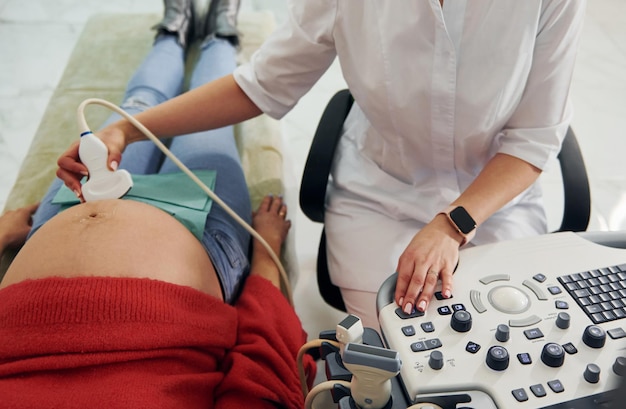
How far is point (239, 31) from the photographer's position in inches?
75.9

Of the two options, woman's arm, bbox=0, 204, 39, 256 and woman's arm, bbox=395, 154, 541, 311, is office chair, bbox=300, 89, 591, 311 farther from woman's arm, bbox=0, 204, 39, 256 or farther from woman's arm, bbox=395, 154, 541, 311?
woman's arm, bbox=0, 204, 39, 256

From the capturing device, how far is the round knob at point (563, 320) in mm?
698

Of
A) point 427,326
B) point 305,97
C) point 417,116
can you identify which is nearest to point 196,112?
point 417,116

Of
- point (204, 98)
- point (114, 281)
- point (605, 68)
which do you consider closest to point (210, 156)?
point (204, 98)

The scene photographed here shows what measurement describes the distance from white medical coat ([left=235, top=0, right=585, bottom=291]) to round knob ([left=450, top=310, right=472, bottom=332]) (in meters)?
0.38

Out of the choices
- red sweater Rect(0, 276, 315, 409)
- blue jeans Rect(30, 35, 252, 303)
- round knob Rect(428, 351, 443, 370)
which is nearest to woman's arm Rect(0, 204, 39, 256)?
blue jeans Rect(30, 35, 252, 303)


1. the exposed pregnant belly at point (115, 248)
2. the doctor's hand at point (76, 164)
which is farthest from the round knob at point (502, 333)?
the doctor's hand at point (76, 164)

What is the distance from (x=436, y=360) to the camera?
663 mm

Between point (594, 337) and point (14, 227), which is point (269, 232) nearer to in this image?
point (14, 227)

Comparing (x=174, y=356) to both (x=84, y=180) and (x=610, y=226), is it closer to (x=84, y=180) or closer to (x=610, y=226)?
(x=84, y=180)

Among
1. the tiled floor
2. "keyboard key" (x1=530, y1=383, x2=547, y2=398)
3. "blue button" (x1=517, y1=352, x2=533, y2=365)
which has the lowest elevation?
the tiled floor

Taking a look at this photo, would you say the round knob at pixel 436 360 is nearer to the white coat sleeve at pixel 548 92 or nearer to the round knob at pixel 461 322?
the round knob at pixel 461 322

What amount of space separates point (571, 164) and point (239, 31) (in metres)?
1.23

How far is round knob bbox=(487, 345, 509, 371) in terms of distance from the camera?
66 centimetres
